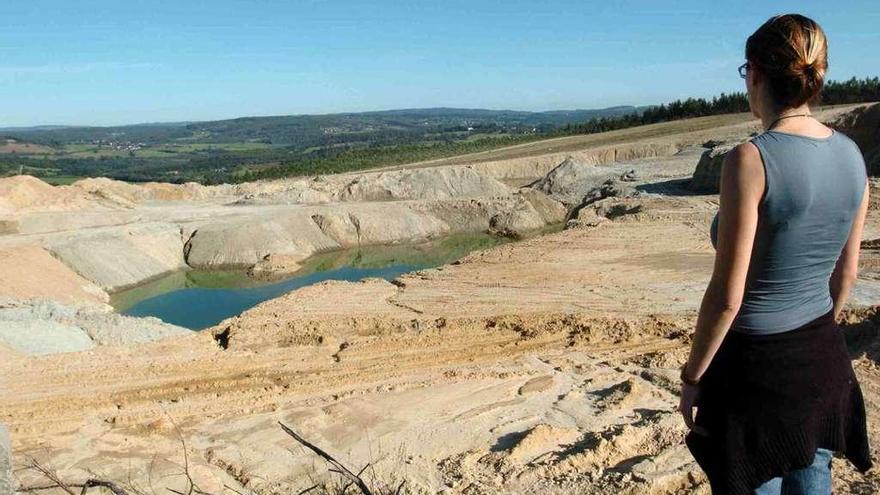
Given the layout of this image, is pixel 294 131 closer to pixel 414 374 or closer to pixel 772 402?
pixel 414 374

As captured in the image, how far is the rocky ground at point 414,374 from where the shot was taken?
6.24 metres

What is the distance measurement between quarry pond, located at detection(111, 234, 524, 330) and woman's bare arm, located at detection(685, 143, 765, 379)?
15.6 meters

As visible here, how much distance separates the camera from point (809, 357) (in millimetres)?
2152

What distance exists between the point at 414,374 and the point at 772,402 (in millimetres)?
7189

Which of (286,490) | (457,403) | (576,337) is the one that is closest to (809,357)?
(286,490)

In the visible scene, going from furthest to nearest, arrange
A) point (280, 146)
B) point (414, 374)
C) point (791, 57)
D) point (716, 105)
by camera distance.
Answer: point (280, 146), point (716, 105), point (414, 374), point (791, 57)

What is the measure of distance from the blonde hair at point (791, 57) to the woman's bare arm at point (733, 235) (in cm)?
26

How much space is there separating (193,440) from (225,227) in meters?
17.7

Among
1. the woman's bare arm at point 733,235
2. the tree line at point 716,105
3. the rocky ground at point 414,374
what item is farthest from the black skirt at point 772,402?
the tree line at point 716,105

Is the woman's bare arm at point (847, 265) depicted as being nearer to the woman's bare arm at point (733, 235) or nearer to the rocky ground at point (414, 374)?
the woman's bare arm at point (733, 235)

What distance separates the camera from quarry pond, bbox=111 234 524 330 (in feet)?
59.3

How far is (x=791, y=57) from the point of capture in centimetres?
196

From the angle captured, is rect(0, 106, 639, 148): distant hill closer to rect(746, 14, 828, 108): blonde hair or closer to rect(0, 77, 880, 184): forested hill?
rect(0, 77, 880, 184): forested hill

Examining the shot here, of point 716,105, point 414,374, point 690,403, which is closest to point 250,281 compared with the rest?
point 414,374
